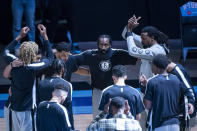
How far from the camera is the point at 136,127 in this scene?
5.08 meters

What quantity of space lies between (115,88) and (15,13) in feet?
18.1

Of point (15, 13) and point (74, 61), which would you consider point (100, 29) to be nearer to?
point (15, 13)

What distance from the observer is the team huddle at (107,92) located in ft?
18.2

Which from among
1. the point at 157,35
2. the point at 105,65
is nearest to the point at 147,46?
the point at 157,35

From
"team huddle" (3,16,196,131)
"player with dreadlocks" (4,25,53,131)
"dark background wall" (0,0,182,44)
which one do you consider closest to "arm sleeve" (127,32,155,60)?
"team huddle" (3,16,196,131)

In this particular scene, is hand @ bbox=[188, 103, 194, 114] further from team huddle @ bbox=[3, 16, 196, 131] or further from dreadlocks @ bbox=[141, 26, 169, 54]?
dreadlocks @ bbox=[141, 26, 169, 54]

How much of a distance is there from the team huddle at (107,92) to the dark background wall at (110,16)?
21.7 ft

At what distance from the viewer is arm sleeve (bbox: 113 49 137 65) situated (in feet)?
23.6

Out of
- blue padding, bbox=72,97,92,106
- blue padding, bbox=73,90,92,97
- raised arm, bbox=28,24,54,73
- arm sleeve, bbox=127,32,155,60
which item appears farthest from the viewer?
blue padding, bbox=73,90,92,97

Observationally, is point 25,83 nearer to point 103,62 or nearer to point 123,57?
point 103,62

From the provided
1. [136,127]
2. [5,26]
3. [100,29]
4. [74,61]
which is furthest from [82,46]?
[136,127]

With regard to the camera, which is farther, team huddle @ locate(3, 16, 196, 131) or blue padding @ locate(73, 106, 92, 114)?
blue padding @ locate(73, 106, 92, 114)

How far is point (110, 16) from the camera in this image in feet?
45.1

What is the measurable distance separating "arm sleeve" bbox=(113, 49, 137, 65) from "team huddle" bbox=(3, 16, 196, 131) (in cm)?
4
